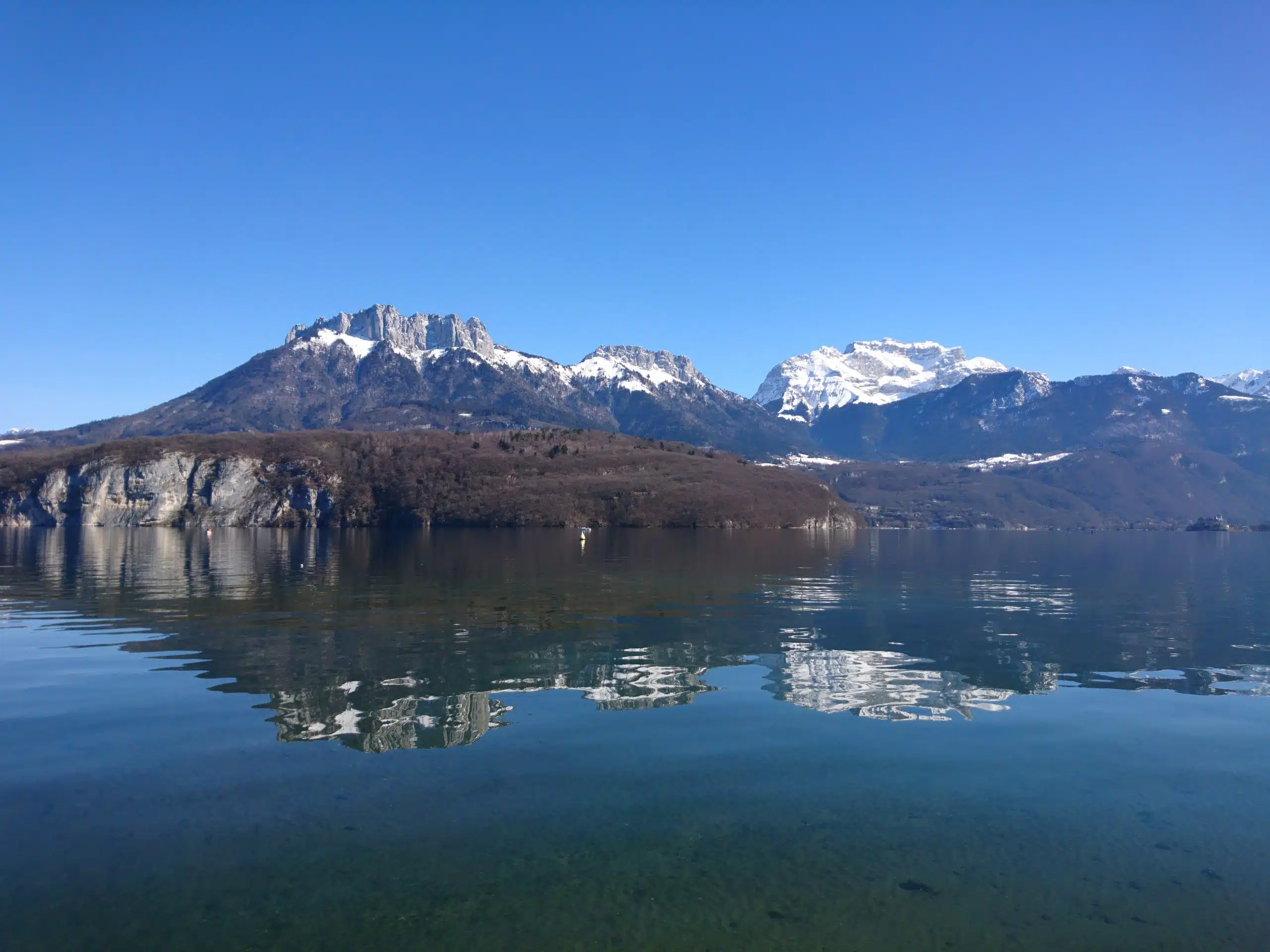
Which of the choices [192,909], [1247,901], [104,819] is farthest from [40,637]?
[1247,901]

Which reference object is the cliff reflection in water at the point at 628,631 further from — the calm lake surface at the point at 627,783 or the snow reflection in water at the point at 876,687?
the calm lake surface at the point at 627,783

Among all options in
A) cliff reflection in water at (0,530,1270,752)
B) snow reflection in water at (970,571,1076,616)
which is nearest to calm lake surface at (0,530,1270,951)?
cliff reflection in water at (0,530,1270,752)

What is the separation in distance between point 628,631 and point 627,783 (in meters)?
25.5

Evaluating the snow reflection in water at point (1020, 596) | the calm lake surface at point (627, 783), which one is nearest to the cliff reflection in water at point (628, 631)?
the calm lake surface at point (627, 783)

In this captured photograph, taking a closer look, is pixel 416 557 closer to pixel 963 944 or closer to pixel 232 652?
pixel 232 652

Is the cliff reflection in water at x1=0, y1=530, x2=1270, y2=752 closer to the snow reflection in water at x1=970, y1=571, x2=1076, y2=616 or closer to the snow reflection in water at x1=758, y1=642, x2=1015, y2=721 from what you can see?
the snow reflection in water at x1=758, y1=642, x2=1015, y2=721

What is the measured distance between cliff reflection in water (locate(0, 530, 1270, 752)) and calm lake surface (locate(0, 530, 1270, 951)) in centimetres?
32

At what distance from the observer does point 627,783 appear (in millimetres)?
22484

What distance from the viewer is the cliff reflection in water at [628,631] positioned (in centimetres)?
3241

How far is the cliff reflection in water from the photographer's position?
32406mm

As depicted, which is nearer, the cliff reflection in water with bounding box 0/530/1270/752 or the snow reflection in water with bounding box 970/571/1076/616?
the cliff reflection in water with bounding box 0/530/1270/752

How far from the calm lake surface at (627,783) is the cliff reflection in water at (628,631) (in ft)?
1.04

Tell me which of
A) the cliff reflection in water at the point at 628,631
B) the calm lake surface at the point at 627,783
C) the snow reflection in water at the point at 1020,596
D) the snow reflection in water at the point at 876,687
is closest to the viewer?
the calm lake surface at the point at 627,783

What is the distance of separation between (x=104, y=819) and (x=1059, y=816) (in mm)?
22792
